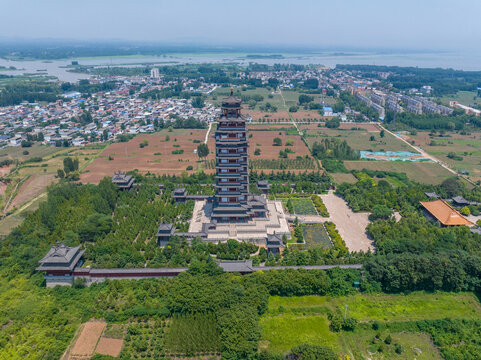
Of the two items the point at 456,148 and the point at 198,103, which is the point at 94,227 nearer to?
the point at 456,148

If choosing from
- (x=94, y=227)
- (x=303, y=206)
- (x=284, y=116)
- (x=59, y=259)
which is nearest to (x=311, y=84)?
(x=284, y=116)

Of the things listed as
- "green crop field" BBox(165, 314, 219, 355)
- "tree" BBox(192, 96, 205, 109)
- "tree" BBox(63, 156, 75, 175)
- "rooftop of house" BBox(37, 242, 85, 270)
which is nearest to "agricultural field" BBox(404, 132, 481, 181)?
"green crop field" BBox(165, 314, 219, 355)

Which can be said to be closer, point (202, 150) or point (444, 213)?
point (444, 213)

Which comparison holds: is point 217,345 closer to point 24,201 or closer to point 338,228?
point 338,228

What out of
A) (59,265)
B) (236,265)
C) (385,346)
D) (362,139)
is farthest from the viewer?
(362,139)

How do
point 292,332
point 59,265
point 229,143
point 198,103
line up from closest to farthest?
point 292,332 < point 59,265 < point 229,143 < point 198,103

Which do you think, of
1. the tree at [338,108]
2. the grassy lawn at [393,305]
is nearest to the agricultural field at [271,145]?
the tree at [338,108]

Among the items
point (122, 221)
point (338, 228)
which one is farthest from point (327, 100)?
point (122, 221)
